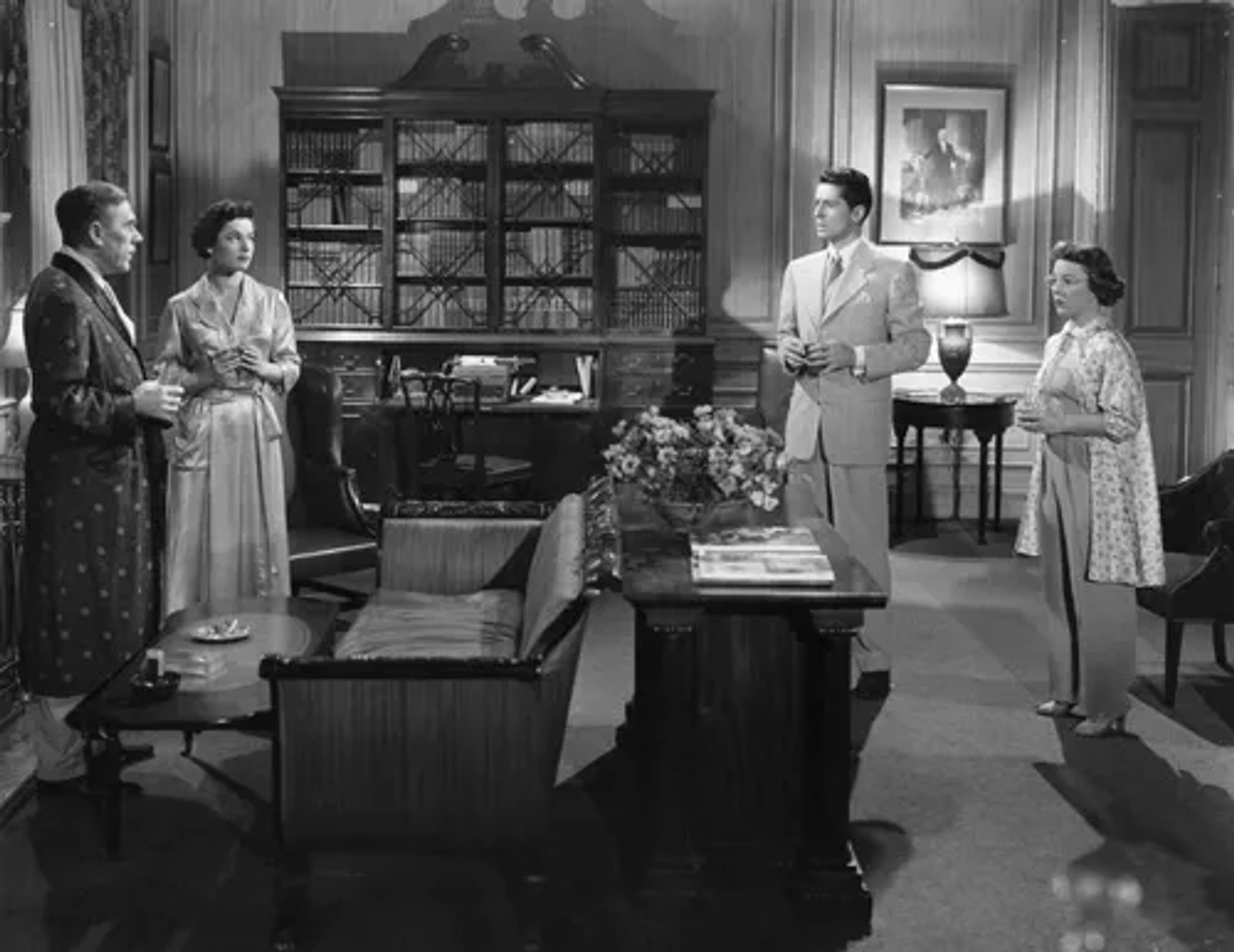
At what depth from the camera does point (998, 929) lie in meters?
3.85

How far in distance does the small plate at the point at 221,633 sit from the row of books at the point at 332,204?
17.2 feet

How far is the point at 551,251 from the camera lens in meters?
9.57

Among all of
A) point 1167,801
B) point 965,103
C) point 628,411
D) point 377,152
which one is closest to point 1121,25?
point 965,103

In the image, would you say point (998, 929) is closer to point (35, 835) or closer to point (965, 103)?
point (35, 835)

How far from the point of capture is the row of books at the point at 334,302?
9.59 metres

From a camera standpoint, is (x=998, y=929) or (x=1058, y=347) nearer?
(x=998, y=929)

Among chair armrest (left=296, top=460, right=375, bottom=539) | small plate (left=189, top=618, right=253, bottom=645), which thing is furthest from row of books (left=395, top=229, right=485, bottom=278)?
small plate (left=189, top=618, right=253, bottom=645)

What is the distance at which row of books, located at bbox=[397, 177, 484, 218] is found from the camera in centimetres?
951

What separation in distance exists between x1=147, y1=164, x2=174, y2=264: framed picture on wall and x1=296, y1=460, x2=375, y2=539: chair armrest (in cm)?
284

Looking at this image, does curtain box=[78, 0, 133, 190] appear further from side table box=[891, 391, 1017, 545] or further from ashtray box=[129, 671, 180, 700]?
ashtray box=[129, 671, 180, 700]

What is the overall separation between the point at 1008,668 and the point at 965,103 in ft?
14.5

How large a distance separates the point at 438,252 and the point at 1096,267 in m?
5.00

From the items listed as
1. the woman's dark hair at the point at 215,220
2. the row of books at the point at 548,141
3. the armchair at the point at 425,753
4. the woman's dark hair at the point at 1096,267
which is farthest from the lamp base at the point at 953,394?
the armchair at the point at 425,753

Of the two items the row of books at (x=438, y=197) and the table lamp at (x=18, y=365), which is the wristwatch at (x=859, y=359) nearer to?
the table lamp at (x=18, y=365)
